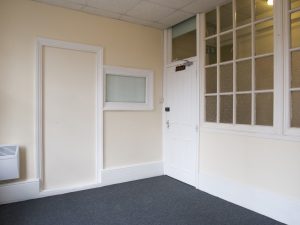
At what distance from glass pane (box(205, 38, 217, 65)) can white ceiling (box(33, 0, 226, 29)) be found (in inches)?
19.1

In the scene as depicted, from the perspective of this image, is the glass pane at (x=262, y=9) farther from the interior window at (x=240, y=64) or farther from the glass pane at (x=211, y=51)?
the glass pane at (x=211, y=51)

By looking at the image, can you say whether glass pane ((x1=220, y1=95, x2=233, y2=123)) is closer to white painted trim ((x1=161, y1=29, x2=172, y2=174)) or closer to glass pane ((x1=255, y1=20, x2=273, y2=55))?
glass pane ((x1=255, y1=20, x2=273, y2=55))

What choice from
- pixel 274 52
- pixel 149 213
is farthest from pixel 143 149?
pixel 274 52

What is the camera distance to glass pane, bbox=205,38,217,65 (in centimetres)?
346

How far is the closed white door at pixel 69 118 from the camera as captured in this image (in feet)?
10.9

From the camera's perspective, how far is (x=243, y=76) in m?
3.05

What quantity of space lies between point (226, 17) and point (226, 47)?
1.46 feet

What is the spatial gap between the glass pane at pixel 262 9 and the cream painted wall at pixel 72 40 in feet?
6.17

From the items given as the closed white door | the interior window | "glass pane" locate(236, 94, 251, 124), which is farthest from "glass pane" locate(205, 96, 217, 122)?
the closed white door

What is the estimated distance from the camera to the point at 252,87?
9.51 ft

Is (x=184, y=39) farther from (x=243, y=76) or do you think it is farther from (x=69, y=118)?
(x=69, y=118)

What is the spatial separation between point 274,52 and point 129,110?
7.82 feet

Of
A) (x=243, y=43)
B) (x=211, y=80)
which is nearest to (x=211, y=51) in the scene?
(x=211, y=80)

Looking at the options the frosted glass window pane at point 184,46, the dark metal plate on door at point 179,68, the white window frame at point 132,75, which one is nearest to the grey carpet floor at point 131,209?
the white window frame at point 132,75
